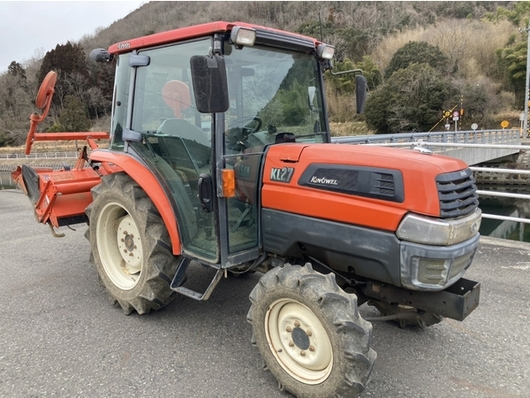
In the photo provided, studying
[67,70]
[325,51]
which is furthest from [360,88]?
[67,70]

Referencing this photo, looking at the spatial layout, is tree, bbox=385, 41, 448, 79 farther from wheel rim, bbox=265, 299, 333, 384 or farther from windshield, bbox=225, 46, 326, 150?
wheel rim, bbox=265, 299, 333, 384

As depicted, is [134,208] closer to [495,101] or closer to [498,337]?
[498,337]

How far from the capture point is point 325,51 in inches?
124

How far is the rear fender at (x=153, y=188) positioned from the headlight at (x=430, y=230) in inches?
63.5

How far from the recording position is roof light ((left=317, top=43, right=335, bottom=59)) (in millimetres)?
3141

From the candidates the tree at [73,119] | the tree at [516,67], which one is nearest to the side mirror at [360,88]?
the tree at [516,67]

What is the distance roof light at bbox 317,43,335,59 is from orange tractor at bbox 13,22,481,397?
12mm

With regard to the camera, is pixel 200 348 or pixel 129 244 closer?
pixel 200 348

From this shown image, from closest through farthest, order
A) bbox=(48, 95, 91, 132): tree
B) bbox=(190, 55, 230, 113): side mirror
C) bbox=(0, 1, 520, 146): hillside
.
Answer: bbox=(190, 55, 230, 113): side mirror, bbox=(0, 1, 520, 146): hillside, bbox=(48, 95, 91, 132): tree

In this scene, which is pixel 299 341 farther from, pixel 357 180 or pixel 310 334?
pixel 357 180

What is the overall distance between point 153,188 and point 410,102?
26.2 meters

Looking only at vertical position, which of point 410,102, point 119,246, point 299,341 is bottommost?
point 299,341

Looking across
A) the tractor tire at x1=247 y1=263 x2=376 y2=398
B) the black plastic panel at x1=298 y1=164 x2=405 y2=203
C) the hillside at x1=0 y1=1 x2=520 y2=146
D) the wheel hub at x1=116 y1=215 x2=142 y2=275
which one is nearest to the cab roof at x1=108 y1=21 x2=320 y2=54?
the black plastic panel at x1=298 y1=164 x2=405 y2=203

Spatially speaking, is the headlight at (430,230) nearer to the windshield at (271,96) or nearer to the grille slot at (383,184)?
the grille slot at (383,184)
